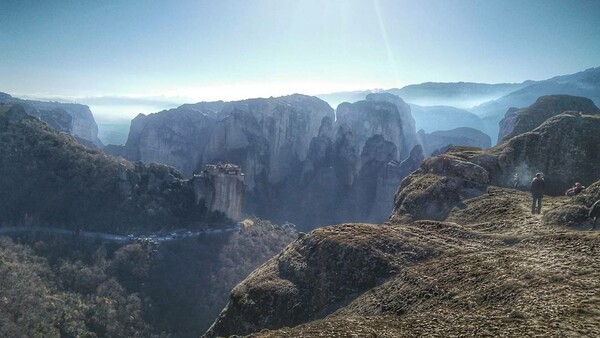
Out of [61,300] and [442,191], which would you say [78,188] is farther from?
[442,191]

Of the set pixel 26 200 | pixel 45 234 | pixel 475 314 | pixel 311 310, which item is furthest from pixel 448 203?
pixel 26 200

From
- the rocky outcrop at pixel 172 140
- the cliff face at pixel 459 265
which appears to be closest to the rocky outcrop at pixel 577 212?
the cliff face at pixel 459 265

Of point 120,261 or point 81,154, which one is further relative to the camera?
point 81,154

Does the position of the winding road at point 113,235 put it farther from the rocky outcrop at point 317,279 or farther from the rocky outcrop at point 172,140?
the rocky outcrop at point 172,140

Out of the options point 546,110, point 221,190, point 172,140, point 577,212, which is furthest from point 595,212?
point 172,140

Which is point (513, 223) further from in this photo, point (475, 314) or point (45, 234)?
point (45, 234)

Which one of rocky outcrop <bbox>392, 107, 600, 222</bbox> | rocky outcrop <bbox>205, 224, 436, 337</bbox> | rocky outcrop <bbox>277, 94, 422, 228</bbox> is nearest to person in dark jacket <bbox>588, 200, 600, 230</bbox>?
rocky outcrop <bbox>205, 224, 436, 337</bbox>
